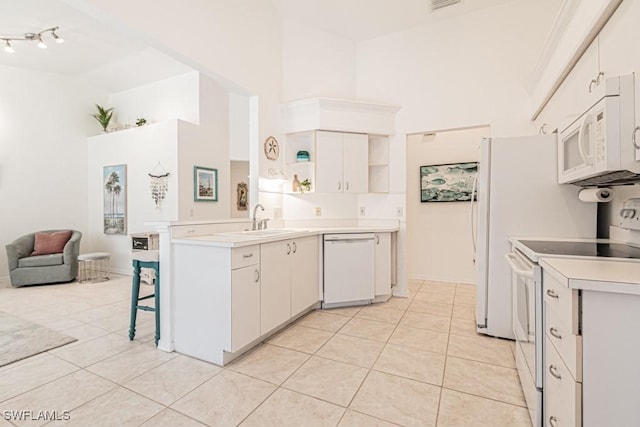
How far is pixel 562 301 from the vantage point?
1117 mm

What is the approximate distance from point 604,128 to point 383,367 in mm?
1879

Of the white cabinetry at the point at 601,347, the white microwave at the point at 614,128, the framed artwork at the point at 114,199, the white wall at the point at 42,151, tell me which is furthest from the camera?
the framed artwork at the point at 114,199

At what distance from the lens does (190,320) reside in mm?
2334

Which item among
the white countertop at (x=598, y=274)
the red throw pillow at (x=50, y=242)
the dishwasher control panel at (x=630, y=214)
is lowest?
the red throw pillow at (x=50, y=242)

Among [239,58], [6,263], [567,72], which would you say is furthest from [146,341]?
[6,263]

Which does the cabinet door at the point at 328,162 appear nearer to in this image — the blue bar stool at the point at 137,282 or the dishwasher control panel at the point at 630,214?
the blue bar stool at the point at 137,282

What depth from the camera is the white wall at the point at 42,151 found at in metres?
5.02

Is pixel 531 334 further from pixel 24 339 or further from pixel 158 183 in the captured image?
pixel 158 183

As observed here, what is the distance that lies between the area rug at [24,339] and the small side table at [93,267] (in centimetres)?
188

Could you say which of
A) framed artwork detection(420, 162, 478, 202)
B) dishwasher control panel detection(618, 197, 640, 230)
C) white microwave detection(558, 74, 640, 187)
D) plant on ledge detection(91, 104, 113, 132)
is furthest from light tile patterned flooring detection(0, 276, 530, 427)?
plant on ledge detection(91, 104, 113, 132)

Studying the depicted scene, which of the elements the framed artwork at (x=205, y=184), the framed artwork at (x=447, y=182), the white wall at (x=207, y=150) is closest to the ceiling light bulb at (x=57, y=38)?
the white wall at (x=207, y=150)

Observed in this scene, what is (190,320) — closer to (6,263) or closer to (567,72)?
(567,72)

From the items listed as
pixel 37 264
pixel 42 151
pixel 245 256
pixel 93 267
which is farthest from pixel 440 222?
pixel 42 151

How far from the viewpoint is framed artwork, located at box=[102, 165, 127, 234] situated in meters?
5.42
